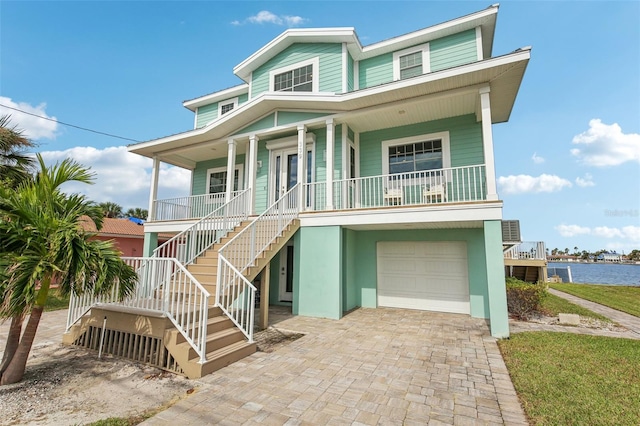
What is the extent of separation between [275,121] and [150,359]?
23.7ft

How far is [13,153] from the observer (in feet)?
23.7

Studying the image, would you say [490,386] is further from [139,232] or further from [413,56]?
[139,232]

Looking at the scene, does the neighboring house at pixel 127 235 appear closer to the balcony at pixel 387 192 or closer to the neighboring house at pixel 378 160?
the balcony at pixel 387 192

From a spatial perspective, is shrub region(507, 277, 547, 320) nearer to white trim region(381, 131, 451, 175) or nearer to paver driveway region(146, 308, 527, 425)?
paver driveway region(146, 308, 527, 425)

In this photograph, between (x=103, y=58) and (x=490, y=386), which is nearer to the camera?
(x=490, y=386)

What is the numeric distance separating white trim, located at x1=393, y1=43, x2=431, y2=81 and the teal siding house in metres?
0.03

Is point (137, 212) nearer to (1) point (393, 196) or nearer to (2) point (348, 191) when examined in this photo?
(2) point (348, 191)

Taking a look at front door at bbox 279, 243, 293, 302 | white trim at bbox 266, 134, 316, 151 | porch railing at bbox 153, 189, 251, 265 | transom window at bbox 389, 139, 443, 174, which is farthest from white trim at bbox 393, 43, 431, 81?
front door at bbox 279, 243, 293, 302

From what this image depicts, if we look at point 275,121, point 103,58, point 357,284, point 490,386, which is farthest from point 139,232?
point 490,386

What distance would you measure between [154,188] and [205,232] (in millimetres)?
5308

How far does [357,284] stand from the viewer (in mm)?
8594

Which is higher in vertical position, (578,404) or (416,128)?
(416,128)

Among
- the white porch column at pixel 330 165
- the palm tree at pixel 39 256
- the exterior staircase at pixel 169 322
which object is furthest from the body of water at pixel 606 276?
the palm tree at pixel 39 256

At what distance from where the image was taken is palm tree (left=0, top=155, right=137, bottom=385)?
325cm
